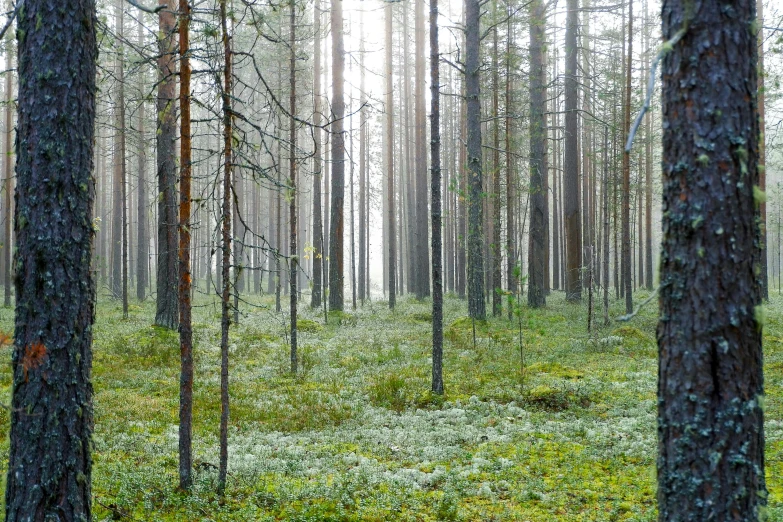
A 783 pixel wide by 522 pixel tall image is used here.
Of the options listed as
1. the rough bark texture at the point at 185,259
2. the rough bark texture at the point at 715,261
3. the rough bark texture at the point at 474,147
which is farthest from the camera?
the rough bark texture at the point at 474,147

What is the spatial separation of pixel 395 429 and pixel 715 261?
602 cm

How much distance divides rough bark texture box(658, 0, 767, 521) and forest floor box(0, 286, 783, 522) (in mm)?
2263

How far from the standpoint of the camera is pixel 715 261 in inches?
113

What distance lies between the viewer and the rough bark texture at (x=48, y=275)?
3.89m

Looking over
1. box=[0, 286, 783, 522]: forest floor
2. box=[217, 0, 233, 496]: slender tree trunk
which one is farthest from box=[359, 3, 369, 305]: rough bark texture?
box=[217, 0, 233, 496]: slender tree trunk

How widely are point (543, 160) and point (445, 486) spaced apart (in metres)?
19.4

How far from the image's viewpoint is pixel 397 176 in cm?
4925

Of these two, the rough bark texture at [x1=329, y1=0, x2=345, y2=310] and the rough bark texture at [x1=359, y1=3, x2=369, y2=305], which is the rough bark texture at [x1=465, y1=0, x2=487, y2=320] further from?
the rough bark texture at [x1=359, y1=3, x2=369, y2=305]

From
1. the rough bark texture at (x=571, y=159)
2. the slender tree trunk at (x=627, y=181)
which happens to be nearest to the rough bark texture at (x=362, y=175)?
the rough bark texture at (x=571, y=159)

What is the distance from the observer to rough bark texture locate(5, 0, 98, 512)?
389 centimetres

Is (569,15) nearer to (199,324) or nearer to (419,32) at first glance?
(419,32)

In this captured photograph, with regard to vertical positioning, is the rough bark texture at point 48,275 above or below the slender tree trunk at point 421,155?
below

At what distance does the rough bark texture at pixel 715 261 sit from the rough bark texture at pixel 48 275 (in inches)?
157

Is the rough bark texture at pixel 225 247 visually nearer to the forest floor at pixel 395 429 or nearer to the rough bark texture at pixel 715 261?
the forest floor at pixel 395 429
